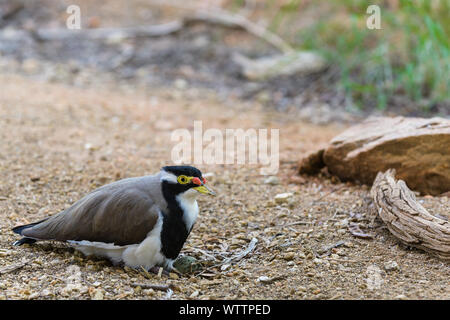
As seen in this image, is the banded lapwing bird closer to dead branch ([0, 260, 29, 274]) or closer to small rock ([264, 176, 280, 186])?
dead branch ([0, 260, 29, 274])

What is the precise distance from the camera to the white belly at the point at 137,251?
3242 mm

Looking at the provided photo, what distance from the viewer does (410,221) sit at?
333cm

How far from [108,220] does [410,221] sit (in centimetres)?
169

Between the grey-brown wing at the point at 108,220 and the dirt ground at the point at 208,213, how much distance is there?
158 mm

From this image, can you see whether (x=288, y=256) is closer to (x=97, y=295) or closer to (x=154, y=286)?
(x=154, y=286)

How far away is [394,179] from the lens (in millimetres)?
3947

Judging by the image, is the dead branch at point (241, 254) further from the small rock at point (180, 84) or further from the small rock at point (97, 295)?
the small rock at point (180, 84)

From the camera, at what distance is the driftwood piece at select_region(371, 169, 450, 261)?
319 cm

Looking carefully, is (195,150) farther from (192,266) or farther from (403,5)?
(403,5)

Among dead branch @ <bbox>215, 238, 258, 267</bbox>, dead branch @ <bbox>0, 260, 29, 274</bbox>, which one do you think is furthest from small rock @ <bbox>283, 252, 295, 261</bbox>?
dead branch @ <bbox>0, 260, 29, 274</bbox>

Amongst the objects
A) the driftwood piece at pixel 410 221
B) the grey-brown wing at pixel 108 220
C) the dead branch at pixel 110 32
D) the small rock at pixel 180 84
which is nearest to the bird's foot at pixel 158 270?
the grey-brown wing at pixel 108 220

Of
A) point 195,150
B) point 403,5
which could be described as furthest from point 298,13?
point 195,150

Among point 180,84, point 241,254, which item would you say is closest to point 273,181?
point 241,254
